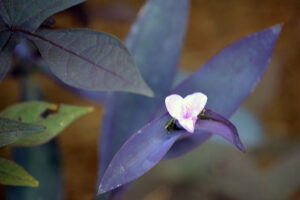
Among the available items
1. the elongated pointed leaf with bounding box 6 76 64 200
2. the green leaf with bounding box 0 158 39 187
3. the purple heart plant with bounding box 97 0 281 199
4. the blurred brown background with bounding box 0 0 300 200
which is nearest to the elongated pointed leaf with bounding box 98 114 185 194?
the purple heart plant with bounding box 97 0 281 199

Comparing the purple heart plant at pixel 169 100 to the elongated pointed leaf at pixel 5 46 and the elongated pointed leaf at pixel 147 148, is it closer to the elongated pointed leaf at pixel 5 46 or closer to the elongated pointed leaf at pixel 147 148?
the elongated pointed leaf at pixel 147 148

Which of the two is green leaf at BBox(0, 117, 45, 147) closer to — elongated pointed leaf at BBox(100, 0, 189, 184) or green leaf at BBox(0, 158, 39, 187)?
green leaf at BBox(0, 158, 39, 187)

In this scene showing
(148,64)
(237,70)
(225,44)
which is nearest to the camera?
(237,70)

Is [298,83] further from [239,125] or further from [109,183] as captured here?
[109,183]

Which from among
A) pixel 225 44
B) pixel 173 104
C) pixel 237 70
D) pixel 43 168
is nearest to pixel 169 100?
pixel 173 104

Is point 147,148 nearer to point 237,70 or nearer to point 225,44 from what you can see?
point 237,70
